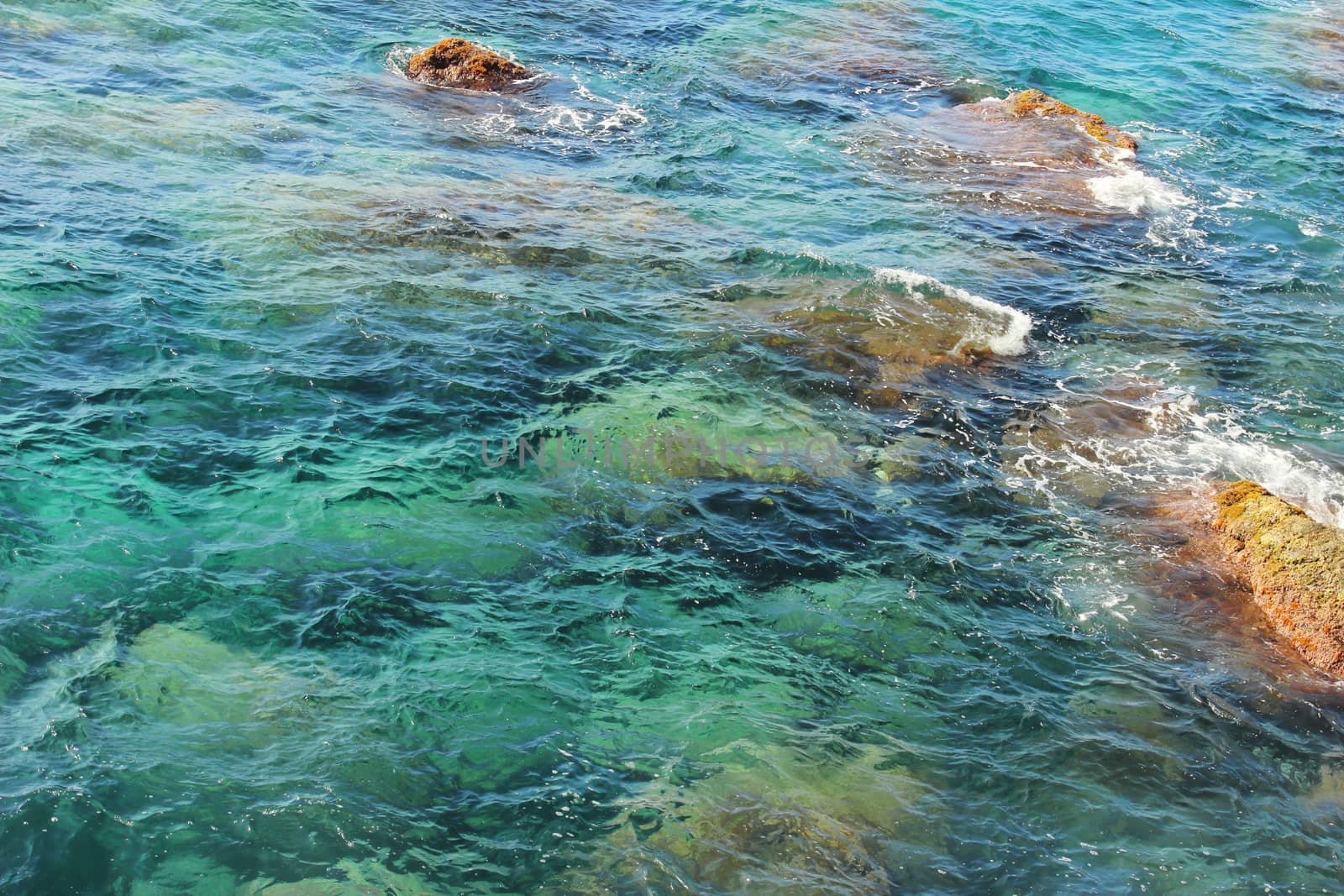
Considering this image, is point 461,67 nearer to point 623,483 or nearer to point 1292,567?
point 623,483

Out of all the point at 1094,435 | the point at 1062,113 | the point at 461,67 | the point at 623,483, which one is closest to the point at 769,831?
the point at 623,483

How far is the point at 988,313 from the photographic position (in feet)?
58.2

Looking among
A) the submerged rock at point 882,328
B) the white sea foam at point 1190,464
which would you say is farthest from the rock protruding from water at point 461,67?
the white sea foam at point 1190,464

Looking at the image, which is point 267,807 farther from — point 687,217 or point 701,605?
point 687,217

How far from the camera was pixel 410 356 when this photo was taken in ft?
50.3

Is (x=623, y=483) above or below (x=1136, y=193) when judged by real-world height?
below

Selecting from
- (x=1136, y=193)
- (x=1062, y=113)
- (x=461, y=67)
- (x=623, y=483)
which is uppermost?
(x=1062, y=113)

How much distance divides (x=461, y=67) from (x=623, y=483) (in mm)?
15906

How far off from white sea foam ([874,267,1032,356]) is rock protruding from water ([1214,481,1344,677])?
15.6 feet

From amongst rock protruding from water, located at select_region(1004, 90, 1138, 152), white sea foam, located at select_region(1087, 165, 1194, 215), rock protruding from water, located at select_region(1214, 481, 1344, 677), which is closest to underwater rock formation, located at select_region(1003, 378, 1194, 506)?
rock protruding from water, located at select_region(1214, 481, 1344, 677)

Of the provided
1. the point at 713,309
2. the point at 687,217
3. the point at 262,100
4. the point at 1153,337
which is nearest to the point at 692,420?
the point at 713,309

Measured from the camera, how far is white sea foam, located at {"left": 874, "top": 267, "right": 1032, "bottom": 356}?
17156mm

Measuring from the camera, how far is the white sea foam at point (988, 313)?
1716 centimetres

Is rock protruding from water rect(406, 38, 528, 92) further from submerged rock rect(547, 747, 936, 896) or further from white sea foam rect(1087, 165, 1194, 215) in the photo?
submerged rock rect(547, 747, 936, 896)
